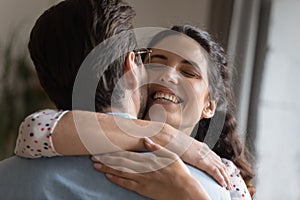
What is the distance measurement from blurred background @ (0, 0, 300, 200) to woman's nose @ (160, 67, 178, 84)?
37.4 inches

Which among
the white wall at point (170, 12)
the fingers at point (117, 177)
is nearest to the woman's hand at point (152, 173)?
the fingers at point (117, 177)

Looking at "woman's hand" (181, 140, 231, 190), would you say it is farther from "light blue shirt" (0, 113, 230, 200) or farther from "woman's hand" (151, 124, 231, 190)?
"light blue shirt" (0, 113, 230, 200)

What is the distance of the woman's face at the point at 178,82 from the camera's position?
141 cm

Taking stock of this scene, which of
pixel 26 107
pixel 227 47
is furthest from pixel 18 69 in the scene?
pixel 227 47

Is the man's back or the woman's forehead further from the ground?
the woman's forehead

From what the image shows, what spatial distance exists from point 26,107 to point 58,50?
1432mm

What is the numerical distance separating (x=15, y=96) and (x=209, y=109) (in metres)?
1.15

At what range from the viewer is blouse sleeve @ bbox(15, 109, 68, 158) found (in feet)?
3.30

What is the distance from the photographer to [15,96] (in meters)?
2.46

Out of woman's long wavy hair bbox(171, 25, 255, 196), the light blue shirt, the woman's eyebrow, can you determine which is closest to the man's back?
the light blue shirt

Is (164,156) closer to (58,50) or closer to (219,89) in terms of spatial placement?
(58,50)

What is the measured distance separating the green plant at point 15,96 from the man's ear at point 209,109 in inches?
41.2

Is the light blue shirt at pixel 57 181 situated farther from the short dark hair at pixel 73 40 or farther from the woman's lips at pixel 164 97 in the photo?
the woman's lips at pixel 164 97

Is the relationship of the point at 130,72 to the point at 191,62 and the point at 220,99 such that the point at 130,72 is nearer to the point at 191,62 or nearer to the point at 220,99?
the point at 191,62
